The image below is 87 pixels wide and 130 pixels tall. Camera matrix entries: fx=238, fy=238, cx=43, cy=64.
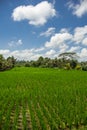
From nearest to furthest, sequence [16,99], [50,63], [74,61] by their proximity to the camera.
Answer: [16,99], [74,61], [50,63]

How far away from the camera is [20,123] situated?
7.59 metres

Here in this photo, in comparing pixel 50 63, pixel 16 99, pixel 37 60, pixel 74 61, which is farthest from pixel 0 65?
pixel 16 99

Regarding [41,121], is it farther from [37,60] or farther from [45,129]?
[37,60]

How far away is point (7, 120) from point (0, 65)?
54273mm

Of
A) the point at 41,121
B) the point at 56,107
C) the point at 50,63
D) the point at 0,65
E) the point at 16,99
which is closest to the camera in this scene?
the point at 41,121

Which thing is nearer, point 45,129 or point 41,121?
point 45,129

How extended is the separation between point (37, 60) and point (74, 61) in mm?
28468

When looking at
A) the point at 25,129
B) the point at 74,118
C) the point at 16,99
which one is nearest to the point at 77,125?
the point at 74,118

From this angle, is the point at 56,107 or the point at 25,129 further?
the point at 56,107

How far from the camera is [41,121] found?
283 inches

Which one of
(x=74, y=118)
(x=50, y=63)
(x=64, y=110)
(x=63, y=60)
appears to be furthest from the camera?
(x=50, y=63)

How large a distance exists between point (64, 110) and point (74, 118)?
3.57 ft

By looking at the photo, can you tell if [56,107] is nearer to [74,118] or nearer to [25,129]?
[74,118]

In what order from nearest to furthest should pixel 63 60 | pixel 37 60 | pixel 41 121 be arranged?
pixel 41 121, pixel 63 60, pixel 37 60
